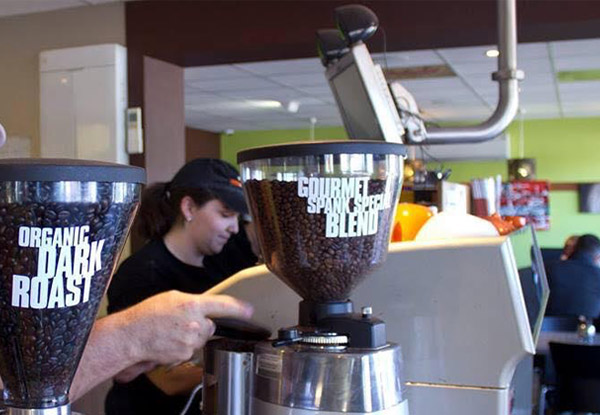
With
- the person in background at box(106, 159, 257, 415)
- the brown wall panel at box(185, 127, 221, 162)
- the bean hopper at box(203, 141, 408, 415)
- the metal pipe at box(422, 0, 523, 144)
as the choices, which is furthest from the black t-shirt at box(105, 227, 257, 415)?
the brown wall panel at box(185, 127, 221, 162)

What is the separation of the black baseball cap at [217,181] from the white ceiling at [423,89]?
265cm

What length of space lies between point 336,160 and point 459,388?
0.37 metres

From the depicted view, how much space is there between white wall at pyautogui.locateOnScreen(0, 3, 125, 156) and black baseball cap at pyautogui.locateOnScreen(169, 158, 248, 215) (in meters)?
1.56

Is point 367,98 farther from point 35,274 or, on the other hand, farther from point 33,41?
point 33,41

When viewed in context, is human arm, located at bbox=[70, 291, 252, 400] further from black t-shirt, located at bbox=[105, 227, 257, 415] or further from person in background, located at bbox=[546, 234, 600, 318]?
person in background, located at bbox=[546, 234, 600, 318]

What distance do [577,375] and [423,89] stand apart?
3022mm

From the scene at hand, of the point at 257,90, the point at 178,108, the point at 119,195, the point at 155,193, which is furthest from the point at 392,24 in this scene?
the point at 257,90

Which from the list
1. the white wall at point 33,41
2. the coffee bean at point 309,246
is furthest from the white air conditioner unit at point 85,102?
the coffee bean at point 309,246

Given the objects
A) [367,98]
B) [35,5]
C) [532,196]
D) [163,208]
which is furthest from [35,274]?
[532,196]

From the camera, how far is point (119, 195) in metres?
0.63

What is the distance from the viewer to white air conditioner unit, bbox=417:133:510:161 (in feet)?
28.0

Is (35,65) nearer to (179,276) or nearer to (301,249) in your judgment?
(179,276)

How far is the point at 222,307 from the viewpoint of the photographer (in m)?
0.89

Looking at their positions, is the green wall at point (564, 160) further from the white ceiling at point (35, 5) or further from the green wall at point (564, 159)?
the white ceiling at point (35, 5)
